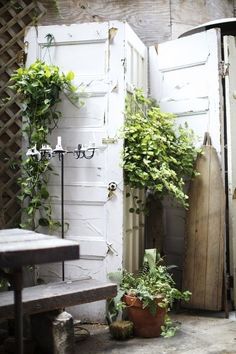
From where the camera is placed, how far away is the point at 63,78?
3.45 m

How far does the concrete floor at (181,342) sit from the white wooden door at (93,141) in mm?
388

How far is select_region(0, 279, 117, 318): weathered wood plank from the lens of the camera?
2.60 meters

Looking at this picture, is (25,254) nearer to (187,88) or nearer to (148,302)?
(148,302)

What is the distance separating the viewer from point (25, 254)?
5.14ft

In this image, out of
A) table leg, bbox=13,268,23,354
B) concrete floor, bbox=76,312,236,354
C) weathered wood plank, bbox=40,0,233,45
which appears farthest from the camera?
weathered wood plank, bbox=40,0,233,45

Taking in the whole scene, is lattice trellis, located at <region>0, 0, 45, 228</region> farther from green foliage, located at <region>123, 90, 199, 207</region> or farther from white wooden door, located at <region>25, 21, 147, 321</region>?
green foliage, located at <region>123, 90, 199, 207</region>

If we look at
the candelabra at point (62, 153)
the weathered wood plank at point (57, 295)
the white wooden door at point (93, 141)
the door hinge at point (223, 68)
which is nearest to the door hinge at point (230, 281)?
the white wooden door at point (93, 141)

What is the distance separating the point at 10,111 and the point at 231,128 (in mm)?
2230

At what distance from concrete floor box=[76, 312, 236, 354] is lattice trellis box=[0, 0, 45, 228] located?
4.56 ft

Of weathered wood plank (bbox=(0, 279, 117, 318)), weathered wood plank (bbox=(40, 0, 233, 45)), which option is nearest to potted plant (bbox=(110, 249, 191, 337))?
weathered wood plank (bbox=(0, 279, 117, 318))

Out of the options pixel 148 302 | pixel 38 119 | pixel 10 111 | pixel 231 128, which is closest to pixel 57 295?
pixel 148 302

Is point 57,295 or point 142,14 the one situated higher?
point 142,14

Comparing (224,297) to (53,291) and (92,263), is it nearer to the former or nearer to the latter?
(92,263)

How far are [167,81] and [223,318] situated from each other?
238 centimetres
